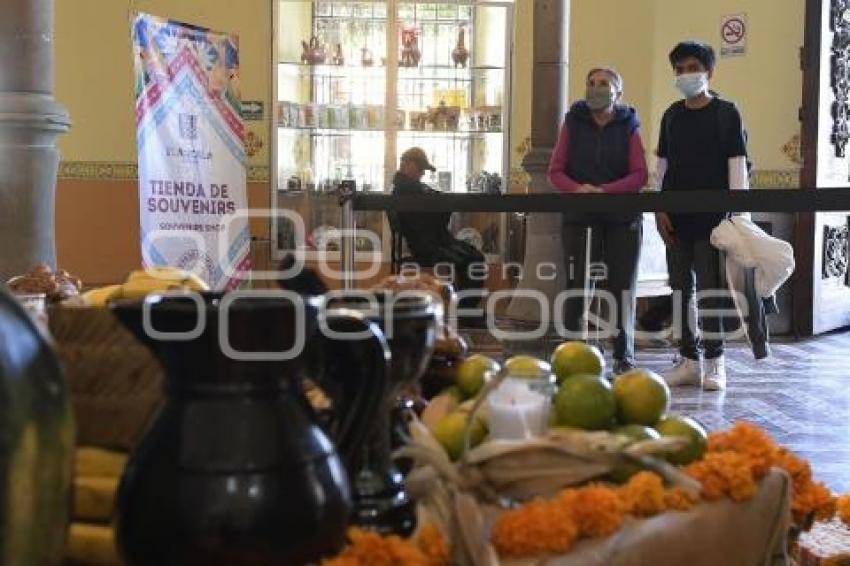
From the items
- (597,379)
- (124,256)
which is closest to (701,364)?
(597,379)

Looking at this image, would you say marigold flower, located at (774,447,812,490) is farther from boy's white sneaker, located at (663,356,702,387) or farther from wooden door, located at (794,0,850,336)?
wooden door, located at (794,0,850,336)

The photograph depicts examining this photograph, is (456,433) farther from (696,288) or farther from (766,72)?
(766,72)

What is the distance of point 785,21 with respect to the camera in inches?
264

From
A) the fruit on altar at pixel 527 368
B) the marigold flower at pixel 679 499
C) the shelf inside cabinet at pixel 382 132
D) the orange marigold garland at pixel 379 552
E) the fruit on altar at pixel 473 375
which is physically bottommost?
the marigold flower at pixel 679 499

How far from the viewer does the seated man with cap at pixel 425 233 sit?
5969 mm

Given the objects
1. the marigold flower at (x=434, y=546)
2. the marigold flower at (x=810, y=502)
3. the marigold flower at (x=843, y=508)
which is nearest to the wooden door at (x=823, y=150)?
the marigold flower at (x=843, y=508)

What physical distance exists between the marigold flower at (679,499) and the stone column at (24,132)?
3567 millimetres

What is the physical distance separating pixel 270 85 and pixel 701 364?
4016 millimetres

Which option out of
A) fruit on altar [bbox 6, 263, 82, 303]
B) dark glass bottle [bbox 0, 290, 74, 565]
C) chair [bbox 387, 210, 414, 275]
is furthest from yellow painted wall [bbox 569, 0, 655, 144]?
dark glass bottle [bbox 0, 290, 74, 565]

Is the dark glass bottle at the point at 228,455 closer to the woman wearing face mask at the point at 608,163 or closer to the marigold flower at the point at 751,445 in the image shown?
the marigold flower at the point at 751,445

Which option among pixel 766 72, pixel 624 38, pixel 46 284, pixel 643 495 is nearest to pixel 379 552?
pixel 643 495

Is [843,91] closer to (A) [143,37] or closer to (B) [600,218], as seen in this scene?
(B) [600,218]

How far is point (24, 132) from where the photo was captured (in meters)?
3.98

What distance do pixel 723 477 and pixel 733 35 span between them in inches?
257
